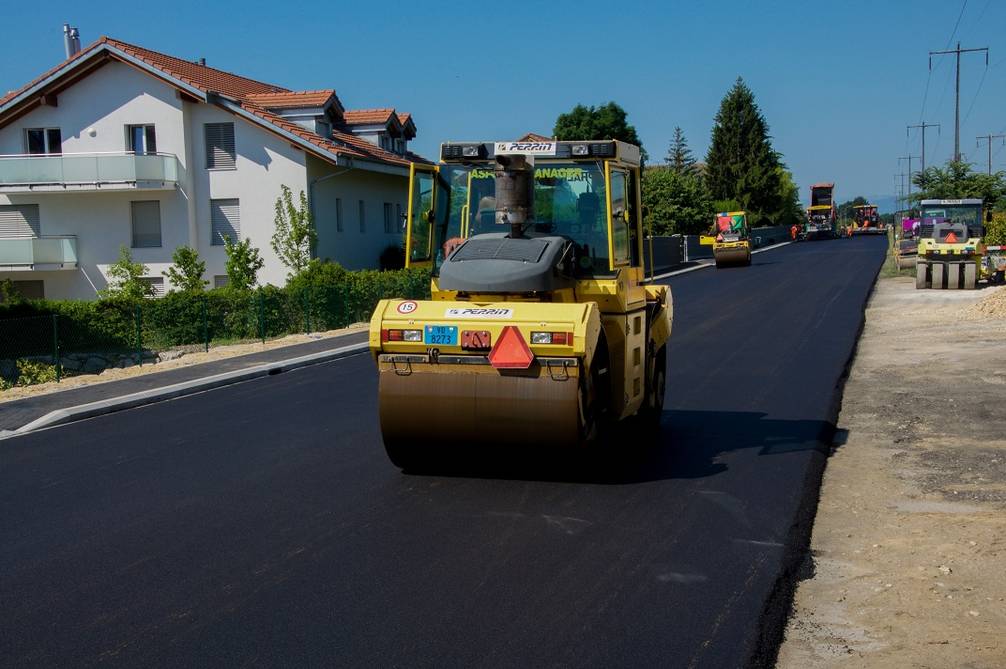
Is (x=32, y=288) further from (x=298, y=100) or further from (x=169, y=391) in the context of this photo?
(x=169, y=391)

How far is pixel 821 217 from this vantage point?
85875mm

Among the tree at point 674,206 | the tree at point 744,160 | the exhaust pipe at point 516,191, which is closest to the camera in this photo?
the exhaust pipe at point 516,191

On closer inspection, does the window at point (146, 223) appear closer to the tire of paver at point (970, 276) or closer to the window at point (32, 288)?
the window at point (32, 288)

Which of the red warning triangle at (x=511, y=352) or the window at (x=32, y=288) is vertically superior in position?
the red warning triangle at (x=511, y=352)

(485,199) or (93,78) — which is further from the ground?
(93,78)

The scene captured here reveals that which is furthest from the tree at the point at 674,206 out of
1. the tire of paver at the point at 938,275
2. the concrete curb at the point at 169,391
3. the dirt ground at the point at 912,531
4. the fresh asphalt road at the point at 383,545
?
the fresh asphalt road at the point at 383,545

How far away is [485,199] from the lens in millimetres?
9805

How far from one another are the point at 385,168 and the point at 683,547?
32194 millimetres

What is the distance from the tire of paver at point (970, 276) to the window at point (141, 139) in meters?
26.9

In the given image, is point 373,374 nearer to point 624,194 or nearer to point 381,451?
point 381,451

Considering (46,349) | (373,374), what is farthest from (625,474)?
(46,349)

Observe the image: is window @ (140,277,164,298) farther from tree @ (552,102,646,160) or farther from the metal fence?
tree @ (552,102,646,160)

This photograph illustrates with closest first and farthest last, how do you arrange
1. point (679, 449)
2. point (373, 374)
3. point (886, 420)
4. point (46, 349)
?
1. point (679, 449)
2. point (886, 420)
3. point (373, 374)
4. point (46, 349)

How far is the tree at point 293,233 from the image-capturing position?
3381cm
